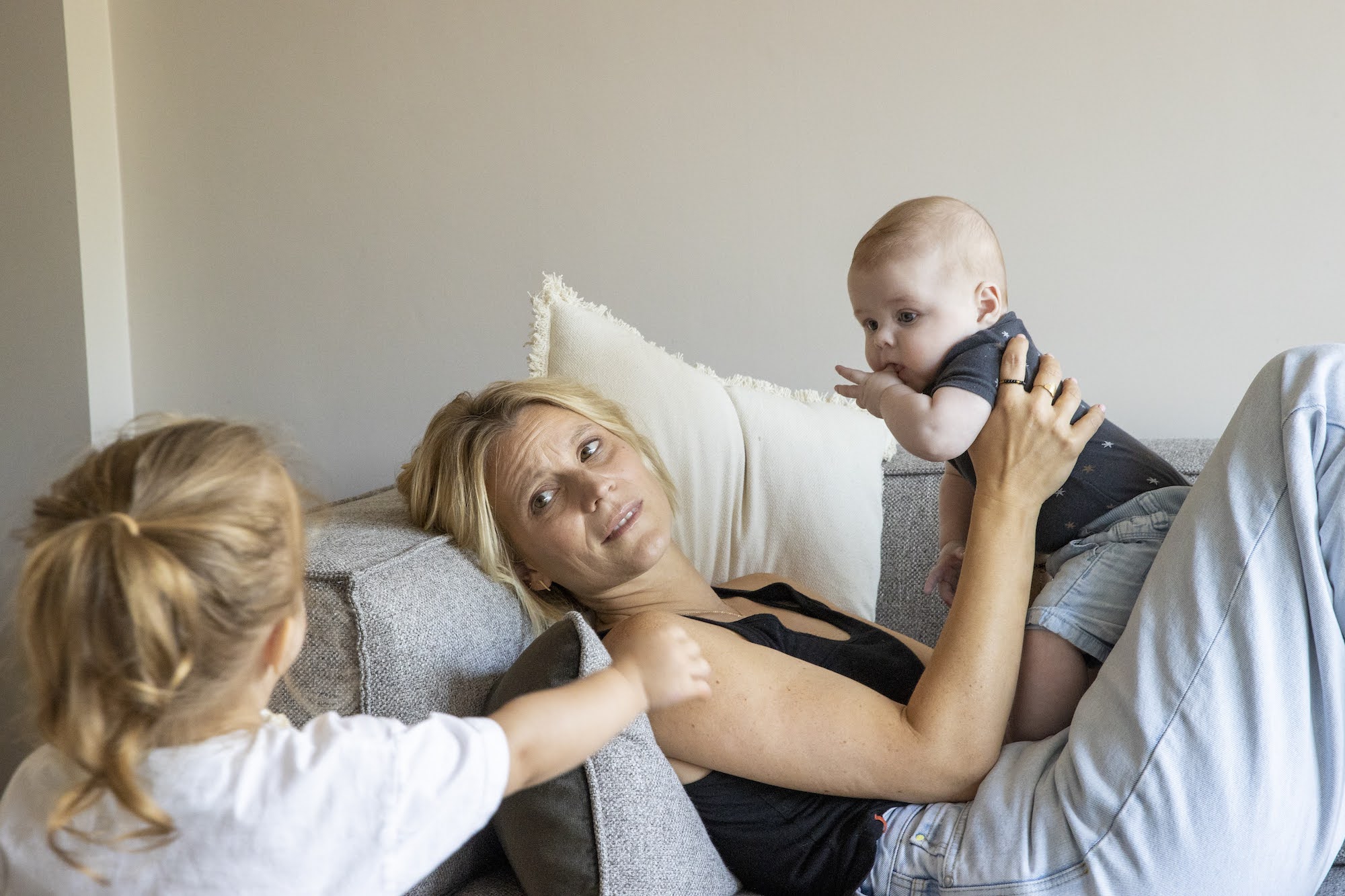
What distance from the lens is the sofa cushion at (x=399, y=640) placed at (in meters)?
1.12

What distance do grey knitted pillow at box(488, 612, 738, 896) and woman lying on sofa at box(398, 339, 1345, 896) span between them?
0.08 m

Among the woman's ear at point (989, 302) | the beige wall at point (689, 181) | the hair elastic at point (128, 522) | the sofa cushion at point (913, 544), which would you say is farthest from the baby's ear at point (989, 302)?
the hair elastic at point (128, 522)

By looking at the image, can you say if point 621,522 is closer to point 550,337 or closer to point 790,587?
point 790,587

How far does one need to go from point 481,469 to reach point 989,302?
67cm

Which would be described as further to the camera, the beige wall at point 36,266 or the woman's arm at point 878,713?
the beige wall at point 36,266

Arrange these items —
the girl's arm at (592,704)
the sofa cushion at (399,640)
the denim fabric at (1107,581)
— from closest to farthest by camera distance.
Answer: the girl's arm at (592,704)
the sofa cushion at (399,640)
the denim fabric at (1107,581)

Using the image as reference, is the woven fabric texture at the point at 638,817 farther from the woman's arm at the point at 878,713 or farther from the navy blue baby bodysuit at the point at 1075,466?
the navy blue baby bodysuit at the point at 1075,466

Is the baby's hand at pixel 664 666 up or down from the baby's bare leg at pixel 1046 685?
up

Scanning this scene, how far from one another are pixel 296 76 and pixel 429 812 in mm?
1976

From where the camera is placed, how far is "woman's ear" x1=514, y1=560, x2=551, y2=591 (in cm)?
149

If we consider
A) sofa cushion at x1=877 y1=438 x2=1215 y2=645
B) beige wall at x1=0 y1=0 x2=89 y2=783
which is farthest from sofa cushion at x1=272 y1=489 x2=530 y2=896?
beige wall at x1=0 y1=0 x2=89 y2=783

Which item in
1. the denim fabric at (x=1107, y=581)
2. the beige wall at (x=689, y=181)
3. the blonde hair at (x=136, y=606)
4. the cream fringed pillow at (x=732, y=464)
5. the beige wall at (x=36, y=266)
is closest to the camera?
the blonde hair at (x=136, y=606)

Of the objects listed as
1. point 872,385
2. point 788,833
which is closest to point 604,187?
point 872,385

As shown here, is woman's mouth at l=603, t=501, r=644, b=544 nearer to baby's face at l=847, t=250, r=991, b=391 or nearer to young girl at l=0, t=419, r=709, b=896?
baby's face at l=847, t=250, r=991, b=391
